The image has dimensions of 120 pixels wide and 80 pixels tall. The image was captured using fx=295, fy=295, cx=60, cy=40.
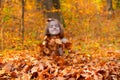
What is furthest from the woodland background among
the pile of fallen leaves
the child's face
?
the child's face

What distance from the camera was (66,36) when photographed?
12.8 m

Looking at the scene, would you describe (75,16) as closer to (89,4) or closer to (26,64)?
(89,4)

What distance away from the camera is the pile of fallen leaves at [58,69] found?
19.1 ft

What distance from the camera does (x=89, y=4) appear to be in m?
16.8

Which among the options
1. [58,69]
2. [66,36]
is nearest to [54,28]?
[58,69]

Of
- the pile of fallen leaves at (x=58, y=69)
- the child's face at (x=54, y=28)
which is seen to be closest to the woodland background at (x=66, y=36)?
the pile of fallen leaves at (x=58, y=69)

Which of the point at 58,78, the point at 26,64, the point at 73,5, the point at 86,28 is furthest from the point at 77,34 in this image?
the point at 58,78

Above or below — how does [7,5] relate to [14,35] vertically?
above

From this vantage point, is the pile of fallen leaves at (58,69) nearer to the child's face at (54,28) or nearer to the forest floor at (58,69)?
the forest floor at (58,69)

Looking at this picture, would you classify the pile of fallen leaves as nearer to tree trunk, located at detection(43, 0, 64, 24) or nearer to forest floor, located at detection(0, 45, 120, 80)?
forest floor, located at detection(0, 45, 120, 80)

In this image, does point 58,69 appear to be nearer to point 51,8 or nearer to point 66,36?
point 66,36

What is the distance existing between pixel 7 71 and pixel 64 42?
180 centimetres

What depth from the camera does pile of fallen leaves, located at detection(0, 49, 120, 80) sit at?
581 cm

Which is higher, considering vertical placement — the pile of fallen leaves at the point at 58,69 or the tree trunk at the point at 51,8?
the tree trunk at the point at 51,8
